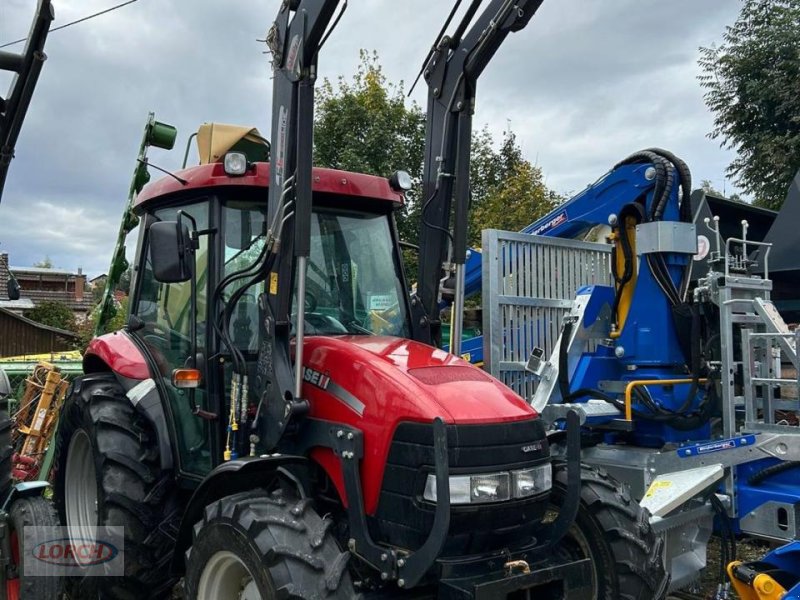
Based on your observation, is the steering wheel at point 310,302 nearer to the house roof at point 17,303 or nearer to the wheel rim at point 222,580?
the wheel rim at point 222,580

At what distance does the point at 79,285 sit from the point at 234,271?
5010 cm

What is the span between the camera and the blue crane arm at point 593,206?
16.9 ft

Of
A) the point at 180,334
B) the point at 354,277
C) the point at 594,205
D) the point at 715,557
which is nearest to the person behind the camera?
the point at 354,277

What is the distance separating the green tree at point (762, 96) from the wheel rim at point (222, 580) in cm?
1363

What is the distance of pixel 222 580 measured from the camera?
2.89 meters

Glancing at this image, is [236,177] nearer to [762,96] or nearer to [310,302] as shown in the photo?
[310,302]

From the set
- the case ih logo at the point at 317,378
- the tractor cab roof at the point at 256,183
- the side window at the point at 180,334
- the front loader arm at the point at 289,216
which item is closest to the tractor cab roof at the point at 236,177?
the tractor cab roof at the point at 256,183

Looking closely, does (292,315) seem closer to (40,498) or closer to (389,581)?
(389,581)

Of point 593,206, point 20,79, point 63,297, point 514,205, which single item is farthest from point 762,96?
point 63,297

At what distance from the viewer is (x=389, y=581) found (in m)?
2.74

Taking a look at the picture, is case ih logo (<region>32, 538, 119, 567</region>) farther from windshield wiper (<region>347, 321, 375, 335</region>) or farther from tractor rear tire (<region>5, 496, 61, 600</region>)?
windshield wiper (<region>347, 321, 375, 335</region>)

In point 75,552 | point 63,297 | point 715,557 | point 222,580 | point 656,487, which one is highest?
point 63,297

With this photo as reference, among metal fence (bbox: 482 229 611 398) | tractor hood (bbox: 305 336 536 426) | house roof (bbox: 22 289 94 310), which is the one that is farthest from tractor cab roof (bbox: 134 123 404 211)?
house roof (bbox: 22 289 94 310)

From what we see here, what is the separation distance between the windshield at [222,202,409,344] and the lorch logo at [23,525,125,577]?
4.00ft
